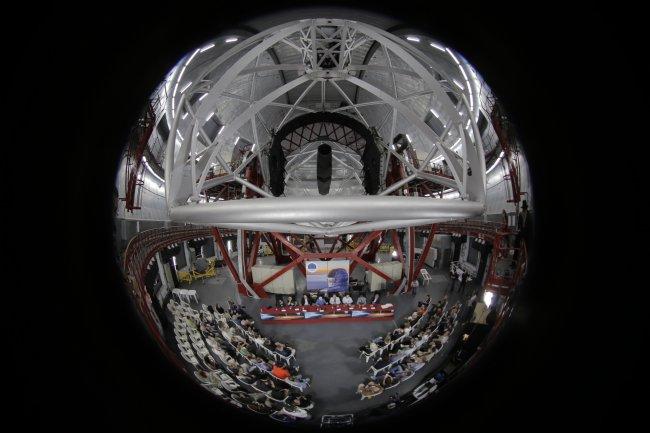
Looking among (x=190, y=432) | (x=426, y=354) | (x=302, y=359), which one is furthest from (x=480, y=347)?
(x=190, y=432)

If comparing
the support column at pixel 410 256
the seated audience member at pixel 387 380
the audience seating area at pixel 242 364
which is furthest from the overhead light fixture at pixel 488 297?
the audience seating area at pixel 242 364

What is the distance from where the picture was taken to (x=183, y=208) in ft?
3.72

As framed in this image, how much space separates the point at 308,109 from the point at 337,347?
5.18ft

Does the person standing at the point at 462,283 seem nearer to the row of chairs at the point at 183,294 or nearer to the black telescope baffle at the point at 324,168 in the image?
the black telescope baffle at the point at 324,168

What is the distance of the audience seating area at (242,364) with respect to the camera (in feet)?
4.11

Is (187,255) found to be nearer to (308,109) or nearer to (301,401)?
(301,401)

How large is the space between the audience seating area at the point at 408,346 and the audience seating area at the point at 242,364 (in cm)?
39

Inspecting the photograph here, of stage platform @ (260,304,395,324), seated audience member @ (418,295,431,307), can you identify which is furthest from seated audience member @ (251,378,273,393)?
seated audience member @ (418,295,431,307)

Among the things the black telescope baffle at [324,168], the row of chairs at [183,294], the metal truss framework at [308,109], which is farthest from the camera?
the black telescope baffle at [324,168]

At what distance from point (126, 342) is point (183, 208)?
748 millimetres

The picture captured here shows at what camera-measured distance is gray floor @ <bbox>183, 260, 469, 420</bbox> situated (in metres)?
1.33

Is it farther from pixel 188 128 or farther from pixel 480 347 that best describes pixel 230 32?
pixel 480 347

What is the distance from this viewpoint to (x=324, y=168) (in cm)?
213

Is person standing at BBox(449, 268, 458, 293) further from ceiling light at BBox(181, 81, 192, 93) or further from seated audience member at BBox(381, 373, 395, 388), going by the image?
ceiling light at BBox(181, 81, 192, 93)
